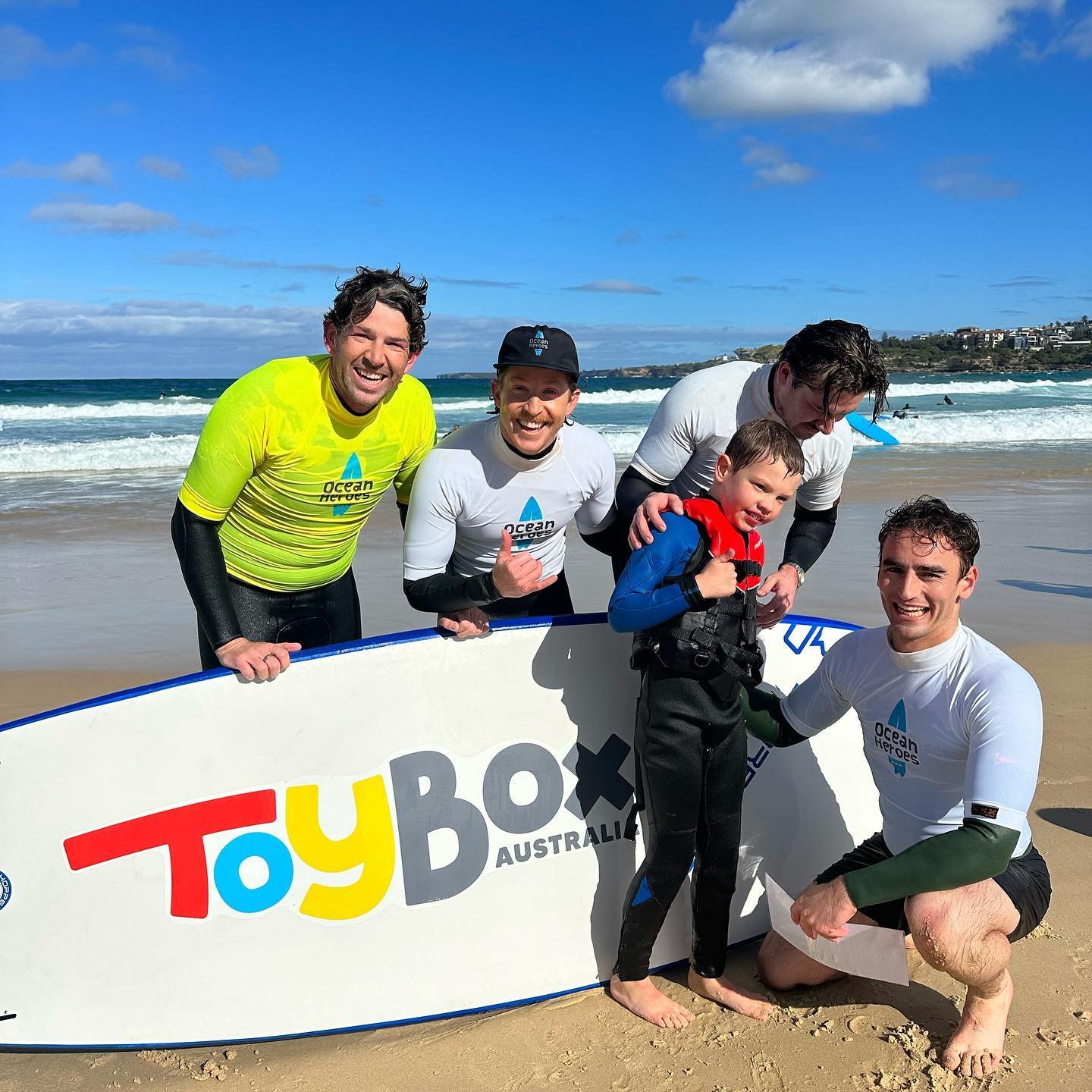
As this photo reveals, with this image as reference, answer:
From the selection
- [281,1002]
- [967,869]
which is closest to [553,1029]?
[281,1002]

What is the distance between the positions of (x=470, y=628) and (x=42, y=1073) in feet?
5.10

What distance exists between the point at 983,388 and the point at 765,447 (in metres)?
47.2

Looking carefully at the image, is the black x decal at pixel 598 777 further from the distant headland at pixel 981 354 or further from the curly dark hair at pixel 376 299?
the distant headland at pixel 981 354

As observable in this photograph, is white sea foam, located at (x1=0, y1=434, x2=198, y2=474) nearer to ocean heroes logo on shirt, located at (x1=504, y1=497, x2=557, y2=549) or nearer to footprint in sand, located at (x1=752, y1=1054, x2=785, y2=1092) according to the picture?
ocean heroes logo on shirt, located at (x1=504, y1=497, x2=557, y2=549)

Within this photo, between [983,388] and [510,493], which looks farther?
[983,388]

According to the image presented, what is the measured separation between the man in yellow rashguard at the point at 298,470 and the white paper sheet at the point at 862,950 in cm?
158

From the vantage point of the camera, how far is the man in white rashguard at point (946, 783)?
2.19 metres

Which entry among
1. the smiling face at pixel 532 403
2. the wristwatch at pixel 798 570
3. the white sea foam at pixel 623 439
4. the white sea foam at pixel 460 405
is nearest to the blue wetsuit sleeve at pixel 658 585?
the smiling face at pixel 532 403

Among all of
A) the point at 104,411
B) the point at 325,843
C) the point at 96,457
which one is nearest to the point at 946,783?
the point at 325,843

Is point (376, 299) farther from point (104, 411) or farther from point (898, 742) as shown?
point (104, 411)

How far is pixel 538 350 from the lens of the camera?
8.10 ft

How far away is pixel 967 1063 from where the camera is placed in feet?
7.54

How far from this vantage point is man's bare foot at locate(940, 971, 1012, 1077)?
230cm

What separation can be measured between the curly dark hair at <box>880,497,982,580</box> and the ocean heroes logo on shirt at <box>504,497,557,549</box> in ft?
3.17
